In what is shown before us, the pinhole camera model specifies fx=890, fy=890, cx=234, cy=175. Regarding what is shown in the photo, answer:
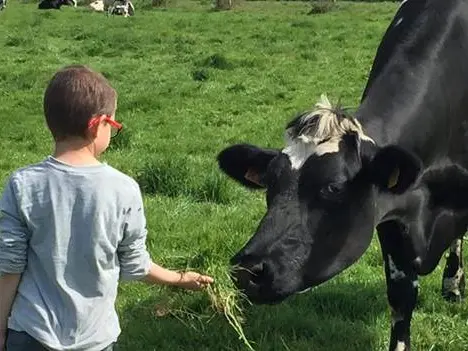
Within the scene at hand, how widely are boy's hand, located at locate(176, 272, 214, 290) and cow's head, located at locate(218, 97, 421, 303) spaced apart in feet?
0.58

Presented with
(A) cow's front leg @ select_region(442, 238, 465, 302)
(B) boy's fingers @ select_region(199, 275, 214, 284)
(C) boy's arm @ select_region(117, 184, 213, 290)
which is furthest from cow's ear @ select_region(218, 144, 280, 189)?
(A) cow's front leg @ select_region(442, 238, 465, 302)

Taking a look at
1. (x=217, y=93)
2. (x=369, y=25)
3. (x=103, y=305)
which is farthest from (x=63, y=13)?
(x=103, y=305)

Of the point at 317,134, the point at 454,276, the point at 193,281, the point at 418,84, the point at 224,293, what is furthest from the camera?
the point at 454,276

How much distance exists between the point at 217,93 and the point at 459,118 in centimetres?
896

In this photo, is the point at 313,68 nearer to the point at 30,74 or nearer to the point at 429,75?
the point at 30,74

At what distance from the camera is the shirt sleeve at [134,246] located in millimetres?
3525

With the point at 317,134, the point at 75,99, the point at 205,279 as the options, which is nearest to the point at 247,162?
the point at 317,134

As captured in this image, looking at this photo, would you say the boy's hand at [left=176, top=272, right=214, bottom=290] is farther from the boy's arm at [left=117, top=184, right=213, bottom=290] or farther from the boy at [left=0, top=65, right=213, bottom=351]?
the boy at [left=0, top=65, right=213, bottom=351]

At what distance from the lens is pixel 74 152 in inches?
134

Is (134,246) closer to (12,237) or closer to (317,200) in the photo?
(12,237)

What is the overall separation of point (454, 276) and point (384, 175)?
221 centimetres

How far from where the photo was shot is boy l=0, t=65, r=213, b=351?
11.0 feet

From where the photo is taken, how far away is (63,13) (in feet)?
91.0

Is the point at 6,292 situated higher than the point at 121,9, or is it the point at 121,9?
the point at 6,292
